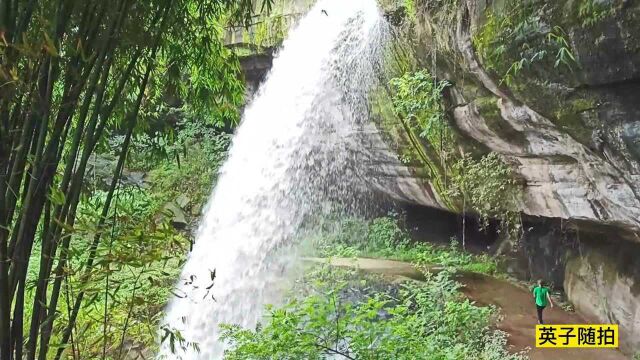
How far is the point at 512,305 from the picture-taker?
247 inches

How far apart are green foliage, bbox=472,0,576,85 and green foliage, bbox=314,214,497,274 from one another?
4375 mm

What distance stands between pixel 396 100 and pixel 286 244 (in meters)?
3.13

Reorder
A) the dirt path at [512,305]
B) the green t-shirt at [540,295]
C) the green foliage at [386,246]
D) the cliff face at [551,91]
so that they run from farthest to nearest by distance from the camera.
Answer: the green foliage at [386,246]
the green t-shirt at [540,295]
the dirt path at [512,305]
the cliff face at [551,91]

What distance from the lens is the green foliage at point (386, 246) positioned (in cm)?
809

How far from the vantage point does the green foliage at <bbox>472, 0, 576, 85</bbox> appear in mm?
3494

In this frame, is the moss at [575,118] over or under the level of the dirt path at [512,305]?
over

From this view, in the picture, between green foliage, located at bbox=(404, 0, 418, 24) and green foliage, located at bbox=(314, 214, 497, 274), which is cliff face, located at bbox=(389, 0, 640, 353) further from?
green foliage, located at bbox=(314, 214, 497, 274)

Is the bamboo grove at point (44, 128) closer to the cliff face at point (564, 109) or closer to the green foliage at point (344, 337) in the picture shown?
the green foliage at point (344, 337)

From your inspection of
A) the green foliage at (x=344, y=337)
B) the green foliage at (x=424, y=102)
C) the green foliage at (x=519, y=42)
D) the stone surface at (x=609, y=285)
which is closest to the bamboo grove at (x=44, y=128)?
the green foliage at (x=344, y=337)

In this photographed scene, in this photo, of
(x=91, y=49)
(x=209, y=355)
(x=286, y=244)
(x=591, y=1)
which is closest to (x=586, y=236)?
(x=591, y=1)

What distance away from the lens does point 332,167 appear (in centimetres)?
859

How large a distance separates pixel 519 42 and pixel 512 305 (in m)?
3.76

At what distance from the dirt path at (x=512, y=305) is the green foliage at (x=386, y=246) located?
17.4 inches

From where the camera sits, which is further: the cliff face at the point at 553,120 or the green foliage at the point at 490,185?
the green foliage at the point at 490,185
